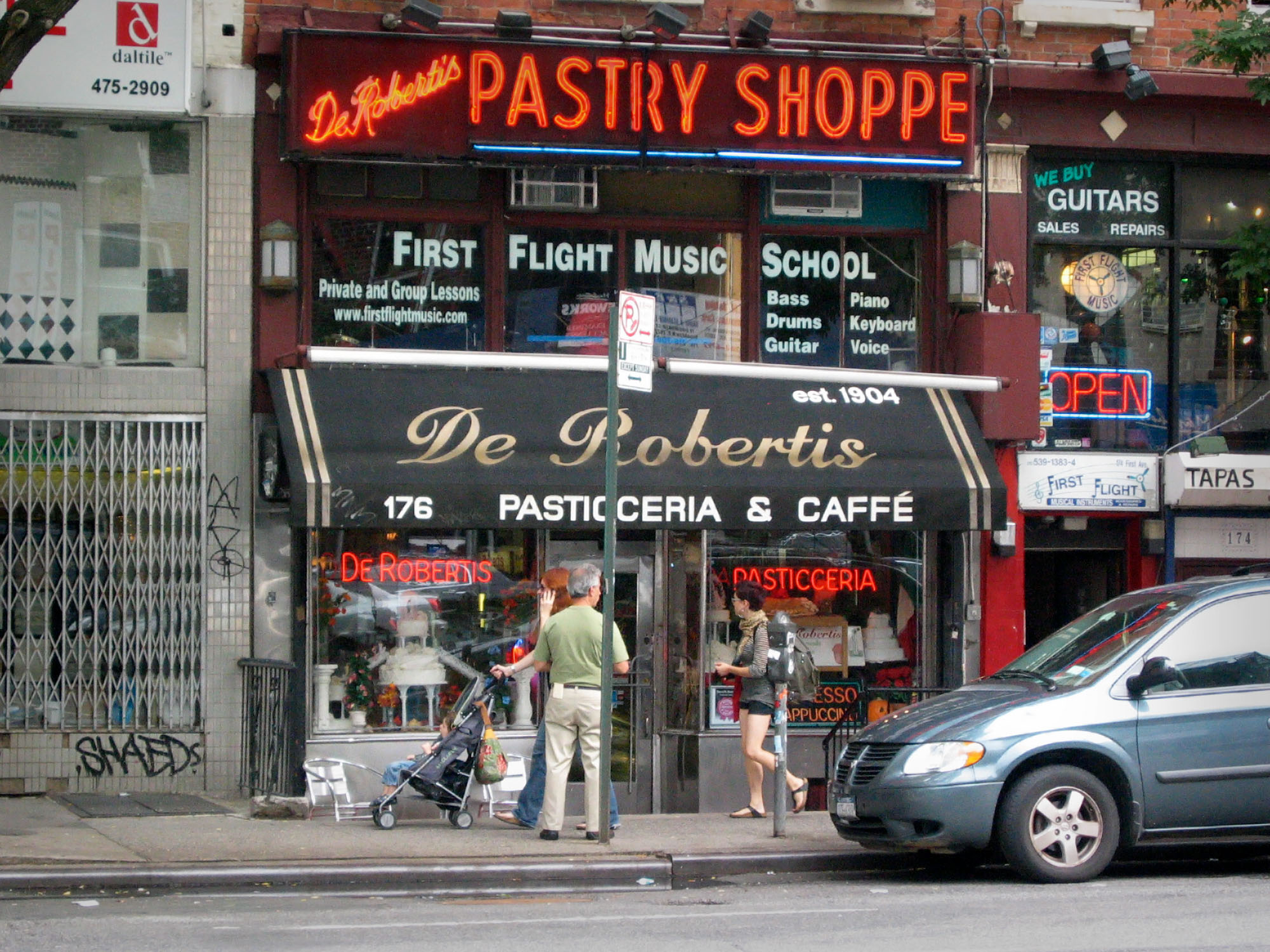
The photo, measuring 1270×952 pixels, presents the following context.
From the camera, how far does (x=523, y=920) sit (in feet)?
27.7

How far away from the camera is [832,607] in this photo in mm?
14102

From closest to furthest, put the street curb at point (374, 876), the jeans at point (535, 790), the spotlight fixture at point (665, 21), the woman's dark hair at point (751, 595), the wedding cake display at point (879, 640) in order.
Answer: the street curb at point (374, 876)
the jeans at point (535, 790)
the woman's dark hair at point (751, 595)
the spotlight fixture at point (665, 21)
the wedding cake display at point (879, 640)

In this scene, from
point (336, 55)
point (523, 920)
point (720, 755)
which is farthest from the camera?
point (720, 755)

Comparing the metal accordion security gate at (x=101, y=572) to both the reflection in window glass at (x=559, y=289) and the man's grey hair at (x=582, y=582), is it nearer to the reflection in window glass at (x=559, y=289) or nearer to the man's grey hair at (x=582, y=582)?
the reflection in window glass at (x=559, y=289)

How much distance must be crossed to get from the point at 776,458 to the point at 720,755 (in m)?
2.63

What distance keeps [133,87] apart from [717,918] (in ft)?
27.5

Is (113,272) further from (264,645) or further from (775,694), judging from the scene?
(775,694)

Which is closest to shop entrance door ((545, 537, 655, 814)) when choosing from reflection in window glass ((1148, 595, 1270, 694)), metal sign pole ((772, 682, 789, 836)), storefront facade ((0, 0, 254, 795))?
metal sign pole ((772, 682, 789, 836))

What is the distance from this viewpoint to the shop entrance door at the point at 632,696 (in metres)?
13.7

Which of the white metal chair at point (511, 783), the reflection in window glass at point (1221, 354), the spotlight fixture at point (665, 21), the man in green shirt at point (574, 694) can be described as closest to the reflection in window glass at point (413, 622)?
the white metal chair at point (511, 783)

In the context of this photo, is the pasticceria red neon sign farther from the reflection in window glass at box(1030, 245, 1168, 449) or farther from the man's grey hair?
the man's grey hair

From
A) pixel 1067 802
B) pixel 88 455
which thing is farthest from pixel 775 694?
pixel 88 455

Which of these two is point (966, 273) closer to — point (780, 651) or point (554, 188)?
point (554, 188)

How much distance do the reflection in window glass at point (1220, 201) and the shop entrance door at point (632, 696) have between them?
626 cm
